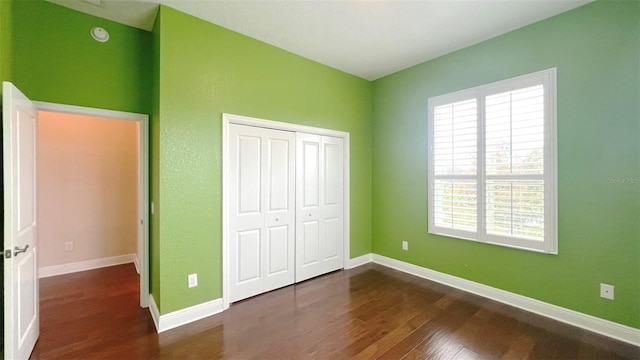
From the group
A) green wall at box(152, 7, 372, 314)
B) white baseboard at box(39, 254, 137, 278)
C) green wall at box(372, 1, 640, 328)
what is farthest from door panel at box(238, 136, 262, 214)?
white baseboard at box(39, 254, 137, 278)

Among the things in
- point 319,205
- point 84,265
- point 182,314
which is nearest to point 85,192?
point 84,265

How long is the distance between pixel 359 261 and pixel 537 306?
216 centimetres

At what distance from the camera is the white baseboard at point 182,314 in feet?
7.77

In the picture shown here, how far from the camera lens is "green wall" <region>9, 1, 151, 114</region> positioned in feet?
7.25

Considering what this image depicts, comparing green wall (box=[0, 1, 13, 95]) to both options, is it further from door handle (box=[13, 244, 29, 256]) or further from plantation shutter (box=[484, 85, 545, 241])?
plantation shutter (box=[484, 85, 545, 241])

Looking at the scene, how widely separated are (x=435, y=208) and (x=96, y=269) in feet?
16.3

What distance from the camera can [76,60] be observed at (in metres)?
2.41

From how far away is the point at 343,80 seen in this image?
3.93 m

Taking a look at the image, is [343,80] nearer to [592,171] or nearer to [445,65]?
[445,65]

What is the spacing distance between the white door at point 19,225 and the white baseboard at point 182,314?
0.81 metres

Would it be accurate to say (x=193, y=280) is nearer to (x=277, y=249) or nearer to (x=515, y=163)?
(x=277, y=249)

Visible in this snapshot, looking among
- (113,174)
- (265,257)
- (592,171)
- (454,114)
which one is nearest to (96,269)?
(113,174)

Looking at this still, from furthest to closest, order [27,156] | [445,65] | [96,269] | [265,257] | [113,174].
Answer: [113,174] < [96,269] < [445,65] < [265,257] < [27,156]

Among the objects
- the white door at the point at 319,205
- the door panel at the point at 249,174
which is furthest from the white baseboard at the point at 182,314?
the white door at the point at 319,205
